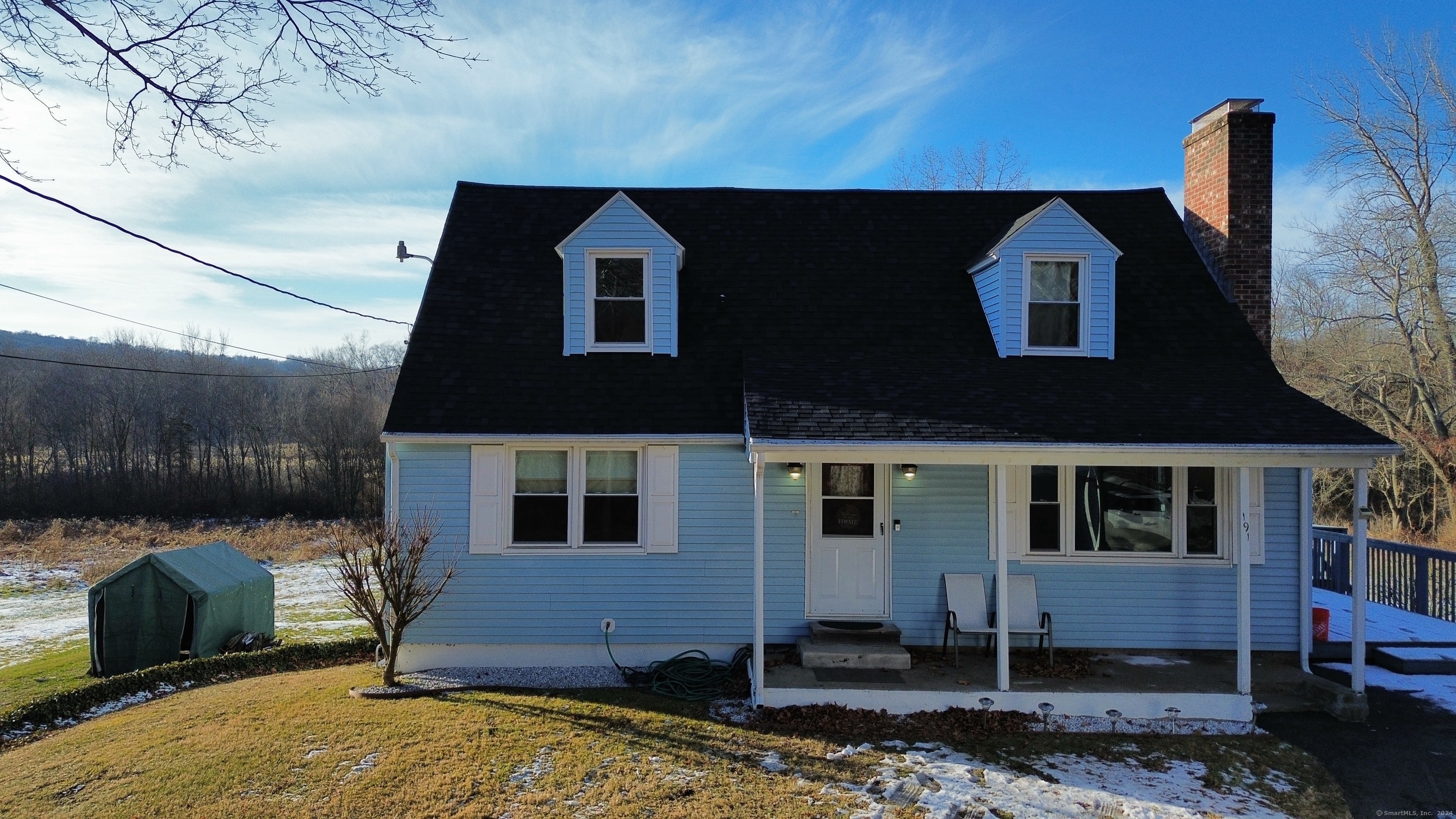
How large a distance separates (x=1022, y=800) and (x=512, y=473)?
620 cm

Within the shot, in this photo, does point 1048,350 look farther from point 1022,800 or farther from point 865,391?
point 1022,800

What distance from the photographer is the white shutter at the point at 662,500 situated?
8672 mm

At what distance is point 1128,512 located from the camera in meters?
8.84

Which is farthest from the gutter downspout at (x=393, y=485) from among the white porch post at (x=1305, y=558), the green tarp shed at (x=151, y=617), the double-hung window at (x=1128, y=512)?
the white porch post at (x=1305, y=558)

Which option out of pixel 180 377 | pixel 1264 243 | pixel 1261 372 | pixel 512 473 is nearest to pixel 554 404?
pixel 512 473

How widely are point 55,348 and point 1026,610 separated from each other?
68350mm

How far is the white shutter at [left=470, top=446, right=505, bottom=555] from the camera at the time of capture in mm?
8594

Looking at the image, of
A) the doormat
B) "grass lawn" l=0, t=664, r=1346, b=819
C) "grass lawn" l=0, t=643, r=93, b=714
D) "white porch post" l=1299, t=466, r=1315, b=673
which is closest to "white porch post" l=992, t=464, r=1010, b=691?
"grass lawn" l=0, t=664, r=1346, b=819

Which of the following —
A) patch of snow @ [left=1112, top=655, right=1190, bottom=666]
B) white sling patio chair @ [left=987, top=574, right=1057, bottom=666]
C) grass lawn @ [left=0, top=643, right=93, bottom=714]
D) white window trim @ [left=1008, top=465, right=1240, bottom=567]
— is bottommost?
A: grass lawn @ [left=0, top=643, right=93, bottom=714]

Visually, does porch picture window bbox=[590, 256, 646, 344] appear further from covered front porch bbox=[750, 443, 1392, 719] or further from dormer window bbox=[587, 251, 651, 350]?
covered front porch bbox=[750, 443, 1392, 719]

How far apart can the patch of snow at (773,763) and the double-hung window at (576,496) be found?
3.15 metres

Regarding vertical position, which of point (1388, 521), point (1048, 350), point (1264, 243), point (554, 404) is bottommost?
point (1388, 521)

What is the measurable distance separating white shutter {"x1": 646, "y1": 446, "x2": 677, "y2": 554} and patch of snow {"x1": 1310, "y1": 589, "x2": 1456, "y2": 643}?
7.88 meters

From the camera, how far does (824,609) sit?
28.8 ft
